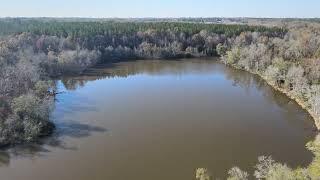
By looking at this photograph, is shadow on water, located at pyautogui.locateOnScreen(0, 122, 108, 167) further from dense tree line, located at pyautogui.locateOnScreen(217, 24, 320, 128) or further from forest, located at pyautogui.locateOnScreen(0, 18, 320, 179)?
dense tree line, located at pyautogui.locateOnScreen(217, 24, 320, 128)

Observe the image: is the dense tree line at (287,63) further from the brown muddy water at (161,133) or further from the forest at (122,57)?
the brown muddy water at (161,133)

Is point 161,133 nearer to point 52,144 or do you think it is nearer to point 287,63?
point 52,144

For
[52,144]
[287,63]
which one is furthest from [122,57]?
[52,144]

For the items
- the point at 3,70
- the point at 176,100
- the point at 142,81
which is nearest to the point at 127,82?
the point at 142,81

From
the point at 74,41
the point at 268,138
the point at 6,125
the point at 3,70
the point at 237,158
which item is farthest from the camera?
the point at 74,41

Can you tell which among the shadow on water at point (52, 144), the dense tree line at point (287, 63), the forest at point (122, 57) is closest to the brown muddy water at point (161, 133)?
the shadow on water at point (52, 144)

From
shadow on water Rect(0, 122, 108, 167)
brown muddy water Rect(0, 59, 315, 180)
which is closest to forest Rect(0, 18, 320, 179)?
shadow on water Rect(0, 122, 108, 167)

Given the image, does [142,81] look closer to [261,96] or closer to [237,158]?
[261,96]

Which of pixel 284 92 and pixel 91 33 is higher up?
pixel 91 33

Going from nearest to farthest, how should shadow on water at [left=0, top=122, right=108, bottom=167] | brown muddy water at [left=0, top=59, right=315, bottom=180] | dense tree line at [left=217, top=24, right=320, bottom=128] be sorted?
brown muddy water at [left=0, top=59, right=315, bottom=180] → shadow on water at [left=0, top=122, right=108, bottom=167] → dense tree line at [left=217, top=24, right=320, bottom=128]
